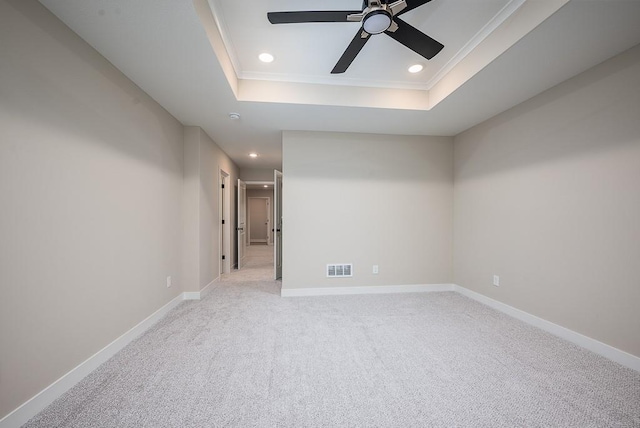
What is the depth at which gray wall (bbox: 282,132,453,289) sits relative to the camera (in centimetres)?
348

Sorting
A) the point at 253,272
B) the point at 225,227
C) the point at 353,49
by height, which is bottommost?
the point at 253,272

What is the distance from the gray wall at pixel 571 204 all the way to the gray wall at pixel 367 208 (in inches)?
25.0

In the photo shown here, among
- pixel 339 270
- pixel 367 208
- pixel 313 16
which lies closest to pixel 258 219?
pixel 339 270

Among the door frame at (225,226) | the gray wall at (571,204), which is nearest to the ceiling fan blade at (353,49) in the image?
the gray wall at (571,204)

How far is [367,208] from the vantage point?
3611 millimetres

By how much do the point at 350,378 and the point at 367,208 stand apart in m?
2.34

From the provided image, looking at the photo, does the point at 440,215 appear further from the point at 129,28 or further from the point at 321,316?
the point at 129,28

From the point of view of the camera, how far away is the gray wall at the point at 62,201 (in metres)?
1.27

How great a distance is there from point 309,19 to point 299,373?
238 cm

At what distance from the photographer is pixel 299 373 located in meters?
1.74

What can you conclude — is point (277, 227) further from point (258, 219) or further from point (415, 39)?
point (258, 219)

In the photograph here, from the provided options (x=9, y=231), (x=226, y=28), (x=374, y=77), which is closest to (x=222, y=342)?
(x=9, y=231)

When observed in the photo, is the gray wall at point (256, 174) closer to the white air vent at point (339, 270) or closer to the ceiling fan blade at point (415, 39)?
the white air vent at point (339, 270)

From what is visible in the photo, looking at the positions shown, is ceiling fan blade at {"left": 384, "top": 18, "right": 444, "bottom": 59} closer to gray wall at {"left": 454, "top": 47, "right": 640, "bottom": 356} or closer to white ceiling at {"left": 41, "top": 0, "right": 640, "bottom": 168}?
white ceiling at {"left": 41, "top": 0, "right": 640, "bottom": 168}
